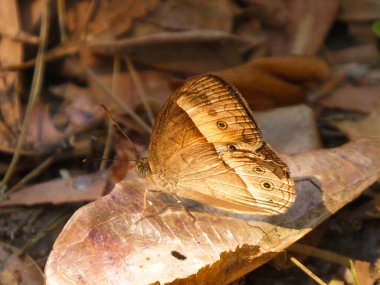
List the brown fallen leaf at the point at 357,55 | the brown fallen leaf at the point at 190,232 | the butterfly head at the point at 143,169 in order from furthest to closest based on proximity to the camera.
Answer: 1. the brown fallen leaf at the point at 357,55
2. the butterfly head at the point at 143,169
3. the brown fallen leaf at the point at 190,232

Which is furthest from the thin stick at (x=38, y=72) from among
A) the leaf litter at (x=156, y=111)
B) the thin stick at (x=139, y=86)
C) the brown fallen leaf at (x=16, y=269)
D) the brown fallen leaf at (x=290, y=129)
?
the brown fallen leaf at (x=290, y=129)

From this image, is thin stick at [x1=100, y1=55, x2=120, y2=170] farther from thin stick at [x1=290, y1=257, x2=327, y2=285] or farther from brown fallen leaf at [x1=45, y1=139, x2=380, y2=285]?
thin stick at [x1=290, y1=257, x2=327, y2=285]

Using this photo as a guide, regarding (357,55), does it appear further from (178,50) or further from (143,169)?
(143,169)

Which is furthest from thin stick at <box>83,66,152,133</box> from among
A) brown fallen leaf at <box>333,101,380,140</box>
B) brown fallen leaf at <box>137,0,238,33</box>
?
brown fallen leaf at <box>333,101,380,140</box>

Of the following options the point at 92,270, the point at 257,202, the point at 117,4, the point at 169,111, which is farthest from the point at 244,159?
the point at 117,4

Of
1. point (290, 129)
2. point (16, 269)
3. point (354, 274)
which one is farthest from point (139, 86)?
point (354, 274)

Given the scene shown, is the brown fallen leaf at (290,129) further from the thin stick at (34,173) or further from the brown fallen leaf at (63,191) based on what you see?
the thin stick at (34,173)
